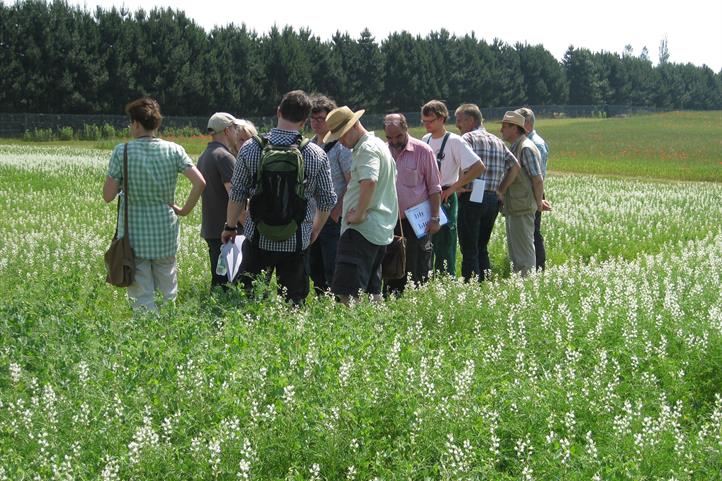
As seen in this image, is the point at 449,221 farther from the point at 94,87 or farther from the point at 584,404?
A: the point at 94,87

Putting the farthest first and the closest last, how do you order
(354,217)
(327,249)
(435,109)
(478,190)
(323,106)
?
(478,190) → (435,109) → (327,249) → (323,106) → (354,217)

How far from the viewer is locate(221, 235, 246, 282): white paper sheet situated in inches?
271

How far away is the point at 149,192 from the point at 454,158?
12.1ft

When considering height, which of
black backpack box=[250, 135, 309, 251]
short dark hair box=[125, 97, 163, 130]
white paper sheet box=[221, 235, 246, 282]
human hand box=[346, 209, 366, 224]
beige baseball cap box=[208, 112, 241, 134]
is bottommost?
white paper sheet box=[221, 235, 246, 282]

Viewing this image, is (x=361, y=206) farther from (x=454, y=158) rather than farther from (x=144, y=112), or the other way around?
(x=454, y=158)

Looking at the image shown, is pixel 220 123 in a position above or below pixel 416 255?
above

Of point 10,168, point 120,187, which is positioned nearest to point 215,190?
point 120,187

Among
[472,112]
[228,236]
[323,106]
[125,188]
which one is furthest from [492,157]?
[125,188]

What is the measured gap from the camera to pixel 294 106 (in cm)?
662

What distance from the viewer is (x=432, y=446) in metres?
4.29

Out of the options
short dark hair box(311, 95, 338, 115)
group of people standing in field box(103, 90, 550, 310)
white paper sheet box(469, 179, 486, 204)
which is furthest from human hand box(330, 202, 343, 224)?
white paper sheet box(469, 179, 486, 204)

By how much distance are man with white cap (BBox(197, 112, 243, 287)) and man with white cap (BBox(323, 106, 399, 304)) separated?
1.15 m

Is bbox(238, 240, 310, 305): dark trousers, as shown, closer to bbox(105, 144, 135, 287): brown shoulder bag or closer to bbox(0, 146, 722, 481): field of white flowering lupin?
bbox(0, 146, 722, 481): field of white flowering lupin

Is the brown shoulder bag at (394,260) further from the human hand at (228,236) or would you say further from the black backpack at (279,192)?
the human hand at (228,236)
